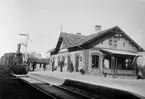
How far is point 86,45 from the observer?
22.4 meters

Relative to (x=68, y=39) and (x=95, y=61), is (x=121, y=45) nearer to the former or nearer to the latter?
(x=95, y=61)

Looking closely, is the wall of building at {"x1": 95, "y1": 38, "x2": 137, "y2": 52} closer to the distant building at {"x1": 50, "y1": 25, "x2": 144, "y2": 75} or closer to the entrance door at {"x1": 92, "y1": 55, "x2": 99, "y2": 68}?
the distant building at {"x1": 50, "y1": 25, "x2": 144, "y2": 75}

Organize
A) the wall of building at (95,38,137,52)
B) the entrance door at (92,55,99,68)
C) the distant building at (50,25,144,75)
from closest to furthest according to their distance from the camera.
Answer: the distant building at (50,25,144,75), the entrance door at (92,55,99,68), the wall of building at (95,38,137,52)

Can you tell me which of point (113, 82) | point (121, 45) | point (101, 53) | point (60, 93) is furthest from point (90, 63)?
point (60, 93)

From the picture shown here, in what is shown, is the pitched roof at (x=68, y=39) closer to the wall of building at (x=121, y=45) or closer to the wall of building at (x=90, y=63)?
the wall of building at (x=90, y=63)

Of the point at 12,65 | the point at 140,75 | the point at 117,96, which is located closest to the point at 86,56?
the point at 140,75

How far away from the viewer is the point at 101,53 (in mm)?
22750

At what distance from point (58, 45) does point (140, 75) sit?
14.7m

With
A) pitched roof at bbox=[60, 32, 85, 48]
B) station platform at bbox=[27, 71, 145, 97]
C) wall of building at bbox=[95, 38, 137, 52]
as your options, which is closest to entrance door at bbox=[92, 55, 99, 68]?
wall of building at bbox=[95, 38, 137, 52]

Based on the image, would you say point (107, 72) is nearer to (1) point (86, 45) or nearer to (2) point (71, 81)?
(1) point (86, 45)

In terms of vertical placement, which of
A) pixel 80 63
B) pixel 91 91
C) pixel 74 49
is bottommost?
pixel 91 91

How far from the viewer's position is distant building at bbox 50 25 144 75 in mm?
21831

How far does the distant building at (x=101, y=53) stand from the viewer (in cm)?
2183

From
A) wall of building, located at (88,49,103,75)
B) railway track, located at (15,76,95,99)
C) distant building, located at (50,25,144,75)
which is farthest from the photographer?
wall of building, located at (88,49,103,75)
